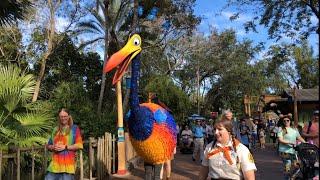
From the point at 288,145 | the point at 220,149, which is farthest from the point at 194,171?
the point at 220,149

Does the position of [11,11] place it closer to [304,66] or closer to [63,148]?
[63,148]

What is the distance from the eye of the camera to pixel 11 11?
10.5 m

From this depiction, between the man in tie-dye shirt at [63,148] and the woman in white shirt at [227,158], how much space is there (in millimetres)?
2647

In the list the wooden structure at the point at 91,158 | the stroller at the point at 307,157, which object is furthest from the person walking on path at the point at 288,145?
the wooden structure at the point at 91,158

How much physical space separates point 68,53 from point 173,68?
49.1ft

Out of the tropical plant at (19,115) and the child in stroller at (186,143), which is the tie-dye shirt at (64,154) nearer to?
the tropical plant at (19,115)

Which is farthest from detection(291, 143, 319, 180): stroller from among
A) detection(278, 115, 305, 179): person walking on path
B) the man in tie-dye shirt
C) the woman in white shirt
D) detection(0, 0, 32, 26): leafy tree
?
detection(0, 0, 32, 26): leafy tree

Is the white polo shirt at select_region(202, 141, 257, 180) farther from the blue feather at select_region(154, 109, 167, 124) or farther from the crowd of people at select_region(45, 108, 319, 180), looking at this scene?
the blue feather at select_region(154, 109, 167, 124)

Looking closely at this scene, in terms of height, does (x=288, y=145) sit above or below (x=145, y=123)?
below

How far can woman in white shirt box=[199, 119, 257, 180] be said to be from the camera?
4.54m

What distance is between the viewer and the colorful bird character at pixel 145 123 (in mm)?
7953

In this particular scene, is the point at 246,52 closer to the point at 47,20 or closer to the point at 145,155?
the point at 47,20

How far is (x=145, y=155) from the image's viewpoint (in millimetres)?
8242

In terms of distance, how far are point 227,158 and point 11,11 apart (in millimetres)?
7431
